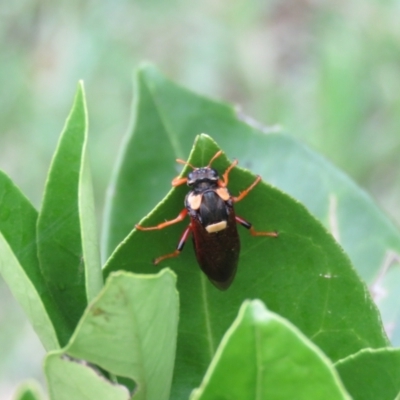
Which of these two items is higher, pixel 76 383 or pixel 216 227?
pixel 216 227

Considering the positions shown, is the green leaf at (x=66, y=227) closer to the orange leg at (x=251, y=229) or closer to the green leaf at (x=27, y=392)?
the green leaf at (x=27, y=392)

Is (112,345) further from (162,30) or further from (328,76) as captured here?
(162,30)

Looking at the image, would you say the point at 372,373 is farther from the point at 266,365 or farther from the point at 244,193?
the point at 244,193

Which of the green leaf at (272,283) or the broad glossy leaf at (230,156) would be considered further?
the broad glossy leaf at (230,156)

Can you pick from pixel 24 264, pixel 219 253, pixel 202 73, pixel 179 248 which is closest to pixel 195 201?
pixel 219 253

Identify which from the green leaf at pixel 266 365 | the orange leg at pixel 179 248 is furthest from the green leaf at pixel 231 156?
the green leaf at pixel 266 365

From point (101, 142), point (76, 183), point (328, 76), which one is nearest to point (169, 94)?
point (76, 183)
